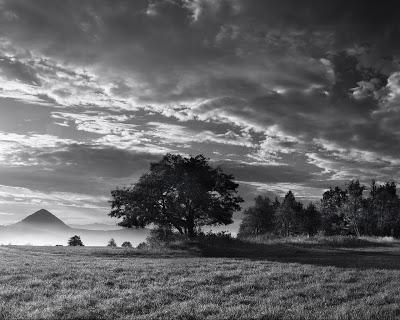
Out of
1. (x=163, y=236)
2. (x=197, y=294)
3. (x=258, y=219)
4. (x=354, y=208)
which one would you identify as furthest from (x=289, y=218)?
→ (x=197, y=294)

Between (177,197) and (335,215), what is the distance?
298 ft

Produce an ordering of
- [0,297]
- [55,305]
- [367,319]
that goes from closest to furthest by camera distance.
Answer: [367,319] < [55,305] < [0,297]

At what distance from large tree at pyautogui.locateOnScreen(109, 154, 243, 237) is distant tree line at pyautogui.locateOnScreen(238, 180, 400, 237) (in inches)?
2670

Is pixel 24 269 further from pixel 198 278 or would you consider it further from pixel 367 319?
pixel 367 319

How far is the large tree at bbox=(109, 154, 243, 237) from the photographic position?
49.9 metres

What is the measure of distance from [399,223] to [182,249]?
294 ft

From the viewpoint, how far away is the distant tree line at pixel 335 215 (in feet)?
370

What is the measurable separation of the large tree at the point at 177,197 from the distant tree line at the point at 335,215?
6781 centimetres

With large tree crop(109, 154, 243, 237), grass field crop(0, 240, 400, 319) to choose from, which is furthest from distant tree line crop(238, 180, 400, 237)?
grass field crop(0, 240, 400, 319)

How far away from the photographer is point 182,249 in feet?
140

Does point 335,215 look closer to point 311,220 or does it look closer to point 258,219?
point 311,220

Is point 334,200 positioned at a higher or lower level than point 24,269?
higher

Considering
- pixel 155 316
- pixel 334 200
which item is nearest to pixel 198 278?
pixel 155 316

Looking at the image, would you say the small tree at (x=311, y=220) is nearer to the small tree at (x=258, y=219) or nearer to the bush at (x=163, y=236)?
the small tree at (x=258, y=219)
